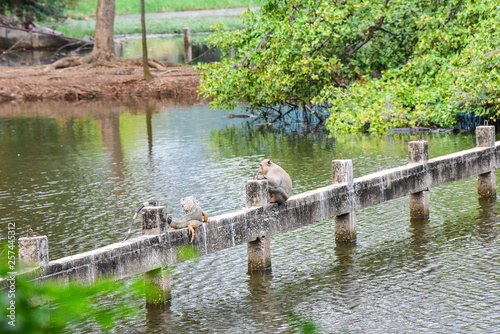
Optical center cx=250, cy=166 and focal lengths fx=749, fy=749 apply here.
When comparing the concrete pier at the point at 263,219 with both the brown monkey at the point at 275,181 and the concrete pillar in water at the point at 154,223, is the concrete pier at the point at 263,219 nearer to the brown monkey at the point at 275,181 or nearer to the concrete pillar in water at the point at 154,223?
the concrete pillar in water at the point at 154,223

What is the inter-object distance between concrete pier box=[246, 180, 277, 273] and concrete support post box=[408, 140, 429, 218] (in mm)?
3529

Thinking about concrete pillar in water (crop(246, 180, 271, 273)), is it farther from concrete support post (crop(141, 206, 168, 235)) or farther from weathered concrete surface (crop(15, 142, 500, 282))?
concrete support post (crop(141, 206, 168, 235))

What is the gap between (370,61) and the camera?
2634 cm

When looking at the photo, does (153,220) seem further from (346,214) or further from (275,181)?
(346,214)

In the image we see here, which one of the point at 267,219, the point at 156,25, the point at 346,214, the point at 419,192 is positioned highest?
the point at 156,25

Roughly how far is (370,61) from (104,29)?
61.3ft

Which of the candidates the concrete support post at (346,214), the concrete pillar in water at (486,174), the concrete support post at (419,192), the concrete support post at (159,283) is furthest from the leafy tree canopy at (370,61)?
the concrete support post at (159,283)

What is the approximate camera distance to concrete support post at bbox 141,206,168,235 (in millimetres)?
8492

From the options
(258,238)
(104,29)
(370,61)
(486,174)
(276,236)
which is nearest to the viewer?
(258,238)

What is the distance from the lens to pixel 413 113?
22531 mm

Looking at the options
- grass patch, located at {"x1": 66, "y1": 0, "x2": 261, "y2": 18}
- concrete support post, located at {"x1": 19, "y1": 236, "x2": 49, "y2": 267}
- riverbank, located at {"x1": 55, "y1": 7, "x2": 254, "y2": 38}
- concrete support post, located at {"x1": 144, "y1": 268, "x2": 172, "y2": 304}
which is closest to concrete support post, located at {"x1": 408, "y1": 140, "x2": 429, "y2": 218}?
concrete support post, located at {"x1": 144, "y1": 268, "x2": 172, "y2": 304}

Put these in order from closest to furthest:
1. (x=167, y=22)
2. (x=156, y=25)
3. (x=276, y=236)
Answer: (x=276, y=236), (x=156, y=25), (x=167, y=22)

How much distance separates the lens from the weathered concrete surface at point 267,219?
26.1ft

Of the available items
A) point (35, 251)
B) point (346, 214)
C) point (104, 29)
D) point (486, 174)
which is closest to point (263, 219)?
point (346, 214)
